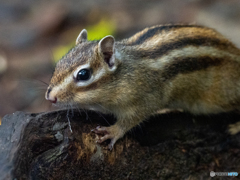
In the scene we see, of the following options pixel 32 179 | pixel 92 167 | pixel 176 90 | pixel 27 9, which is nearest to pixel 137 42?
pixel 176 90

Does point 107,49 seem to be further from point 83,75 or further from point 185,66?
point 185,66

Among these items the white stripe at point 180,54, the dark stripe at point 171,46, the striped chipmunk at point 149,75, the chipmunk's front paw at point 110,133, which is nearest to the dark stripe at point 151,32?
the striped chipmunk at point 149,75

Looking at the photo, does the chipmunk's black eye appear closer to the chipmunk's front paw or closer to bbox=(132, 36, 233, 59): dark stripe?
the chipmunk's front paw

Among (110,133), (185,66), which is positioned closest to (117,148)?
(110,133)

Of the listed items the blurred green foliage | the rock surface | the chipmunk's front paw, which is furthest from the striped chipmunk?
the blurred green foliage

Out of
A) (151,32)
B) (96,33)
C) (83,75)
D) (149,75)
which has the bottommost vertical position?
(83,75)

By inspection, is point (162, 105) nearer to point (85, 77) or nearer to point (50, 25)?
point (85, 77)
